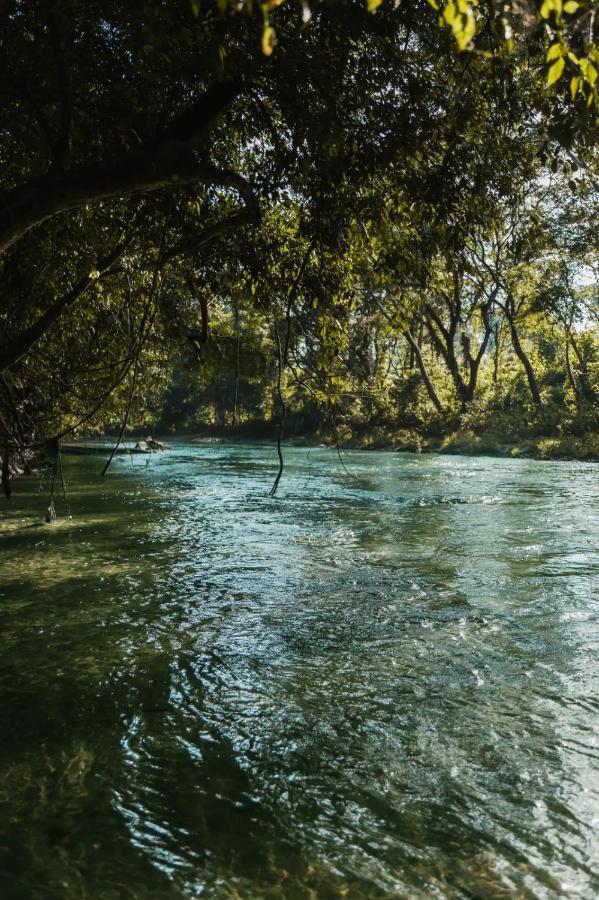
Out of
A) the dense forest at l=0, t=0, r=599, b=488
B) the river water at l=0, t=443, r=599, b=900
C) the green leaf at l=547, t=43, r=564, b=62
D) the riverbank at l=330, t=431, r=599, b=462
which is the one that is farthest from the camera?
the riverbank at l=330, t=431, r=599, b=462

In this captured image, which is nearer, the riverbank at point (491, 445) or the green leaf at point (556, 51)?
the green leaf at point (556, 51)

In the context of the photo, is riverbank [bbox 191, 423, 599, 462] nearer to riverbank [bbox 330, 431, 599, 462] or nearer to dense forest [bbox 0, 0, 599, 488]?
riverbank [bbox 330, 431, 599, 462]

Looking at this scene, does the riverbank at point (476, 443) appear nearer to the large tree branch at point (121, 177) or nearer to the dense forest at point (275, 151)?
the dense forest at point (275, 151)

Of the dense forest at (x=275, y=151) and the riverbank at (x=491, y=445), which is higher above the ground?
the dense forest at (x=275, y=151)

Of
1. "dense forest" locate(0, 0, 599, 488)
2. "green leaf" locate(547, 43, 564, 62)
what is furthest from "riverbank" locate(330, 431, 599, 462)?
"green leaf" locate(547, 43, 564, 62)

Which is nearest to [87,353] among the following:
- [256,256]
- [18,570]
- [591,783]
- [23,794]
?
[18,570]

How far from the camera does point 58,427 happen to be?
18438mm

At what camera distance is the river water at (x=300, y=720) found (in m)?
3.95

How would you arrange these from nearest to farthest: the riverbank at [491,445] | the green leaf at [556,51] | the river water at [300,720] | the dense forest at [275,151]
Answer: the green leaf at [556,51]
the river water at [300,720]
the dense forest at [275,151]
the riverbank at [491,445]

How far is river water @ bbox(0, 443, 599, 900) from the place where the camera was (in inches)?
155

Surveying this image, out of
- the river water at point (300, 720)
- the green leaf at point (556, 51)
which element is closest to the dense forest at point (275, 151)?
the green leaf at point (556, 51)

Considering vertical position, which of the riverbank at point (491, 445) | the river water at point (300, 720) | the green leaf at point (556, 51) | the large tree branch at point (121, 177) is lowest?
the river water at point (300, 720)

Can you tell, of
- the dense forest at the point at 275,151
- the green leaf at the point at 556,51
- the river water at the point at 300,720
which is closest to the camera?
the green leaf at the point at 556,51

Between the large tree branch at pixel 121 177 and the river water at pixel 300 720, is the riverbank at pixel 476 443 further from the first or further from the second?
the large tree branch at pixel 121 177
